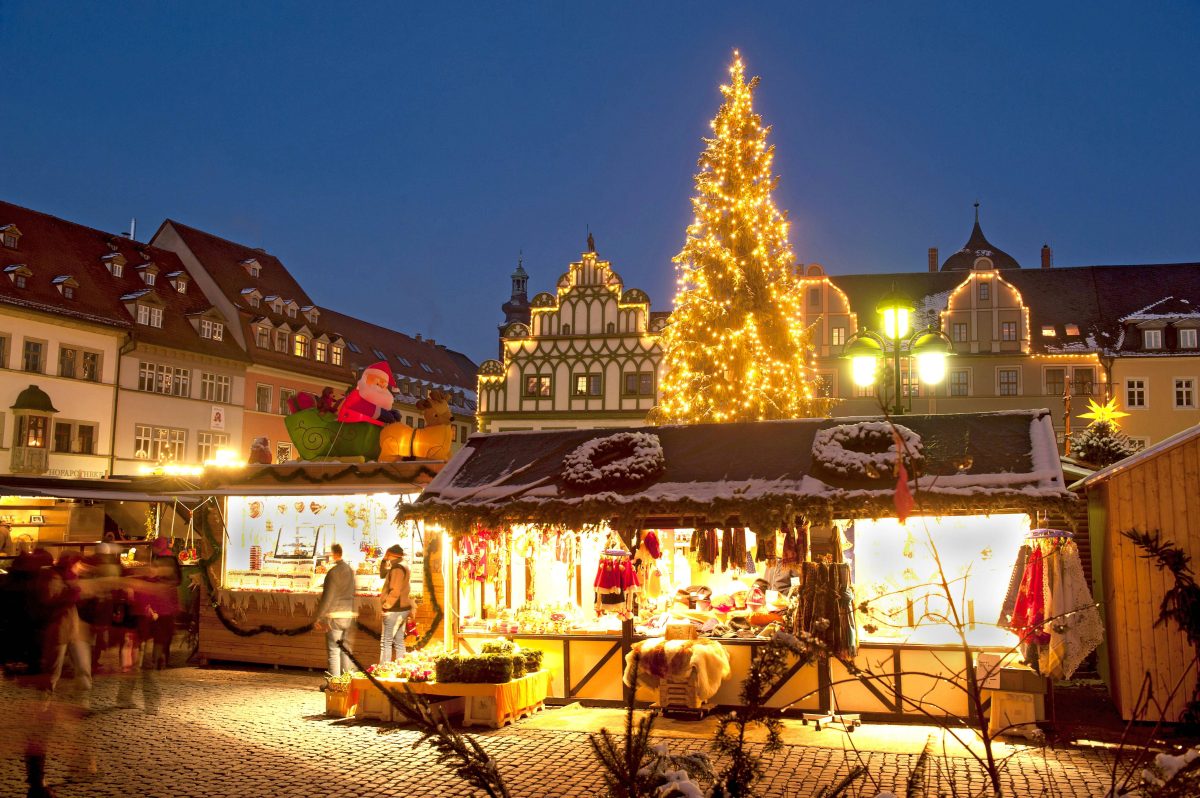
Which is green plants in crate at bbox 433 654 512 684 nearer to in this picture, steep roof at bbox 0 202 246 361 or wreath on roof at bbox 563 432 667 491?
wreath on roof at bbox 563 432 667 491

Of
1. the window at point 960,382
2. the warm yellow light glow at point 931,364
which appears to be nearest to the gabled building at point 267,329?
the window at point 960,382

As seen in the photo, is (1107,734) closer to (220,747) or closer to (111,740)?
(220,747)

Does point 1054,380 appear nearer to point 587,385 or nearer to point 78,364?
point 587,385

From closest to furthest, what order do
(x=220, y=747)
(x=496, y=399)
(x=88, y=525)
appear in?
(x=220, y=747), (x=88, y=525), (x=496, y=399)

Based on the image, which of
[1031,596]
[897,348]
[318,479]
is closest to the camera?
[1031,596]

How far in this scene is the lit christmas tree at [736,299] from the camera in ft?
79.0

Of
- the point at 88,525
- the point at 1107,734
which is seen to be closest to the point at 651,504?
the point at 1107,734

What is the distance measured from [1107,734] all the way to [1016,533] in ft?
7.23

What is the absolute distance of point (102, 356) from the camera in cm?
3509

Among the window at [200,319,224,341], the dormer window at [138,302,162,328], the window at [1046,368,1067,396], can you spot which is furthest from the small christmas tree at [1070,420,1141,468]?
the window at [200,319,224,341]

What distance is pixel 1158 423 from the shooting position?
42.0 metres

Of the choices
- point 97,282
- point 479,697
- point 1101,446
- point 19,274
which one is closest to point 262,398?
point 97,282

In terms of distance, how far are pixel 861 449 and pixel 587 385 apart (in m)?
28.8

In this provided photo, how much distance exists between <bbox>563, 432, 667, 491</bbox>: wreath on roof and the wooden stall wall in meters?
4.75
